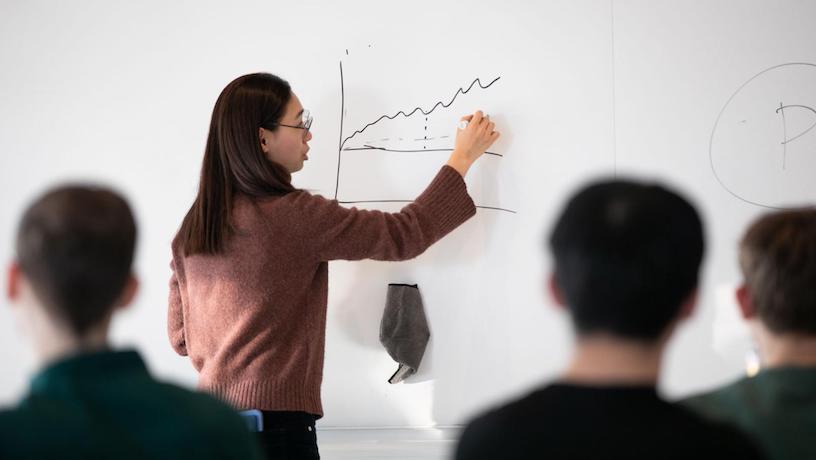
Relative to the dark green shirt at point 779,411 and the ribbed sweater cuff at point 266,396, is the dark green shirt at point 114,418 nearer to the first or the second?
the dark green shirt at point 779,411

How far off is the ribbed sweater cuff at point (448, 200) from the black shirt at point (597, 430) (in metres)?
0.96

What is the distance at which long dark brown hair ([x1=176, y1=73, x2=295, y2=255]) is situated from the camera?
170 centimetres

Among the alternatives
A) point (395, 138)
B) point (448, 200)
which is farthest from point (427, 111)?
point (448, 200)

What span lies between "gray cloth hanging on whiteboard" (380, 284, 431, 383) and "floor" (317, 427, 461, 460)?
0.45ft

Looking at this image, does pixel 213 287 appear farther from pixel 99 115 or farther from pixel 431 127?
pixel 99 115

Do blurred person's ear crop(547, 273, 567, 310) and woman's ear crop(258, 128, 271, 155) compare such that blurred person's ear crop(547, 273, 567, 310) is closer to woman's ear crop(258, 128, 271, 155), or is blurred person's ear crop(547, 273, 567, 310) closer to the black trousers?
the black trousers

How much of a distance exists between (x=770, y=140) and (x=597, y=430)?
120 cm

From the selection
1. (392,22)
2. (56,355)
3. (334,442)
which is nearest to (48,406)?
(56,355)

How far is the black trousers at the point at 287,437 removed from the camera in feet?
5.29

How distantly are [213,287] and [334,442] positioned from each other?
0.50 m

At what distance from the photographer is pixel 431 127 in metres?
1.96

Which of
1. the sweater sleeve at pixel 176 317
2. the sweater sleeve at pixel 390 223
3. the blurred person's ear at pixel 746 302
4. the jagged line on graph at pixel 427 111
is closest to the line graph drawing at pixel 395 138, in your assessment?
the jagged line on graph at pixel 427 111

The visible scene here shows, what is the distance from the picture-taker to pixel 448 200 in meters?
1.82

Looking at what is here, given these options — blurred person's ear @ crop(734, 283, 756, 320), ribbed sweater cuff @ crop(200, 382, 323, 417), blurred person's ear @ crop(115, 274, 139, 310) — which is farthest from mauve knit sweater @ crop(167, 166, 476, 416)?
blurred person's ear @ crop(734, 283, 756, 320)
